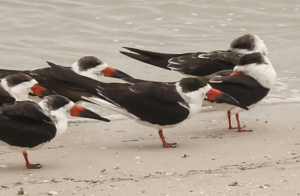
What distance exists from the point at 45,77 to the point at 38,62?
2742mm

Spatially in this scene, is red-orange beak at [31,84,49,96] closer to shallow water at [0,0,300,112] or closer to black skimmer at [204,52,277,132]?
black skimmer at [204,52,277,132]

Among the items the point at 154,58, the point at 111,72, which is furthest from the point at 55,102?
the point at 154,58

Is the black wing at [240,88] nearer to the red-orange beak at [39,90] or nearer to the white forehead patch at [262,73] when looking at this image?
the white forehead patch at [262,73]

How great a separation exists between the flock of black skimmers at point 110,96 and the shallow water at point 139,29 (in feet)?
6.25

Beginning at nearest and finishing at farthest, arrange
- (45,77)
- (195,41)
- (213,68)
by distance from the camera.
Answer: (45,77), (213,68), (195,41)

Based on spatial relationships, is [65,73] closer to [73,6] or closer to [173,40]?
[173,40]

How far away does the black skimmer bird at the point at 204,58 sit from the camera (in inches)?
320

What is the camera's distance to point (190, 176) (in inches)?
209

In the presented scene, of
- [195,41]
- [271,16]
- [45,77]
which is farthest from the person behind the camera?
[271,16]

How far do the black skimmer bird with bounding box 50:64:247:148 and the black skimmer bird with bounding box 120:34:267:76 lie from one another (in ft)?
5.17

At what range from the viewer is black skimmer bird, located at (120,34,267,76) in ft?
26.7

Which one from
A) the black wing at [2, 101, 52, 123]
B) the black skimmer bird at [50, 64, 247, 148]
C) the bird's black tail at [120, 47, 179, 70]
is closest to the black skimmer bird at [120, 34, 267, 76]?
the bird's black tail at [120, 47, 179, 70]

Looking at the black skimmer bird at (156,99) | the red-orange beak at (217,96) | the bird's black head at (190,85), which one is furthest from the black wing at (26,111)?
the red-orange beak at (217,96)

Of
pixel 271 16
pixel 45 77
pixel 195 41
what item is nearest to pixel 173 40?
pixel 195 41
